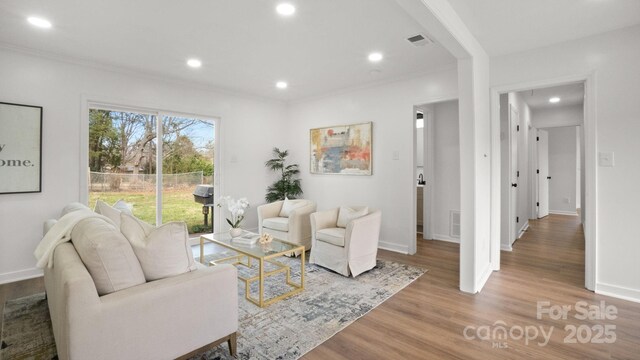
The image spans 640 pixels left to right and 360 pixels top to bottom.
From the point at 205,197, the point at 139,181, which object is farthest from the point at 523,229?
the point at 139,181

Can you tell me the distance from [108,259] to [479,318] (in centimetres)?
269

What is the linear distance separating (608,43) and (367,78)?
2.60 meters

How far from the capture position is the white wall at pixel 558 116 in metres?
6.54

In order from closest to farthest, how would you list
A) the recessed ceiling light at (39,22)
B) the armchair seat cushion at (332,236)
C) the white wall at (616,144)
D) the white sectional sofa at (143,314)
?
the white sectional sofa at (143,314)
the recessed ceiling light at (39,22)
the white wall at (616,144)
the armchair seat cushion at (332,236)

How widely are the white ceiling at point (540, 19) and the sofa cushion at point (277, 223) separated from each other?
3.15 meters

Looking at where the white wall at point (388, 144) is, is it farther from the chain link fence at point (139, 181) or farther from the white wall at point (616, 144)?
the chain link fence at point (139, 181)

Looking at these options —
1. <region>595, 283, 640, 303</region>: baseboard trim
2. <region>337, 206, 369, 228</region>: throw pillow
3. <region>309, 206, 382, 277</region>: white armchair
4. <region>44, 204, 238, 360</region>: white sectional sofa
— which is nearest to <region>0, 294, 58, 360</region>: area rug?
<region>44, 204, 238, 360</region>: white sectional sofa

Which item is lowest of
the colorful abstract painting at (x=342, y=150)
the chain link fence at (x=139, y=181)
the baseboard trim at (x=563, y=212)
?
the baseboard trim at (x=563, y=212)

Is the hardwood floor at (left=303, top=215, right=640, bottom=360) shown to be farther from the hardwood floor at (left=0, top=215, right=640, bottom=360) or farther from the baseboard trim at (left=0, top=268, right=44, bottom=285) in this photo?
the baseboard trim at (left=0, top=268, right=44, bottom=285)

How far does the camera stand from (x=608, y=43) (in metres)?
2.92

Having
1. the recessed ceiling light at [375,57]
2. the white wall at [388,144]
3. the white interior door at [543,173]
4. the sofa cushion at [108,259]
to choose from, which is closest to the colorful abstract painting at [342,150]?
the white wall at [388,144]

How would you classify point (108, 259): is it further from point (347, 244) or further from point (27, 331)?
point (347, 244)

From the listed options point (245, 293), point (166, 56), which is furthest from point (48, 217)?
point (245, 293)

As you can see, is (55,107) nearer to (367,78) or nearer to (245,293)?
(245,293)
